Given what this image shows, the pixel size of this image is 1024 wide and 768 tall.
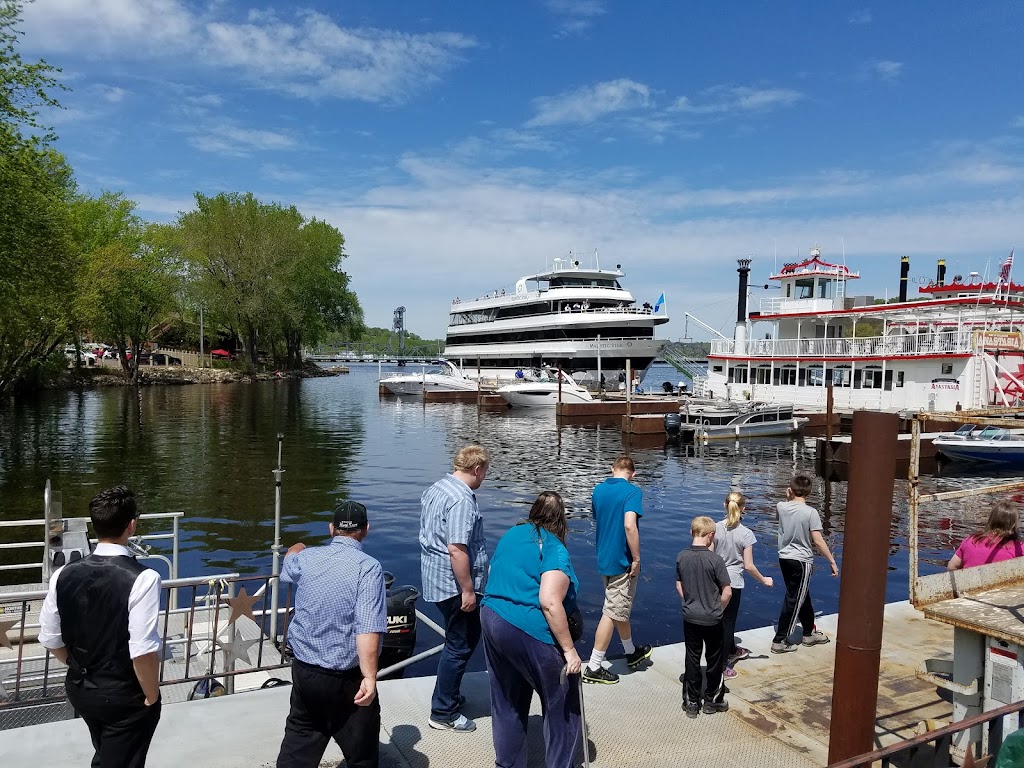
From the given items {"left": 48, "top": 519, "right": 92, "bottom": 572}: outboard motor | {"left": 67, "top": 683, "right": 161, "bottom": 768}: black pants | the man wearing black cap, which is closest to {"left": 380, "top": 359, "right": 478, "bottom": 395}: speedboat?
{"left": 48, "top": 519, "right": 92, "bottom": 572}: outboard motor

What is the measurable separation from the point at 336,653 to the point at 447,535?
147 centimetres

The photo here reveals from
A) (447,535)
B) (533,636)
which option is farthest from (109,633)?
(447,535)

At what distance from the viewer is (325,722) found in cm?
382

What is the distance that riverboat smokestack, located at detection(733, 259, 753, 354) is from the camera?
46669 millimetres

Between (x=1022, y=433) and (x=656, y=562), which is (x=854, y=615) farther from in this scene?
(x=1022, y=433)

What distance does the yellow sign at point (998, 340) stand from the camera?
32688mm

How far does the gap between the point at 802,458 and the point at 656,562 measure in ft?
62.2

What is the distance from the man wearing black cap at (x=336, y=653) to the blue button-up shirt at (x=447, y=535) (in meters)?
1.24

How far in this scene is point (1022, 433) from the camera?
28.5 metres

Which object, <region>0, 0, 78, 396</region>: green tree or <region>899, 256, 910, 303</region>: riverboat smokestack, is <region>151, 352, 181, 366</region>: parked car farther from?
<region>899, 256, 910, 303</region>: riverboat smokestack

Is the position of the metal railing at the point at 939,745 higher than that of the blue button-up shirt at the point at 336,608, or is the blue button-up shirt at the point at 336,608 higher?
the blue button-up shirt at the point at 336,608

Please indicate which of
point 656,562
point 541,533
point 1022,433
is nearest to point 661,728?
point 541,533

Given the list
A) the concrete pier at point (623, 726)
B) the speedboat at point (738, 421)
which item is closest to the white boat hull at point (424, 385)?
the speedboat at point (738, 421)

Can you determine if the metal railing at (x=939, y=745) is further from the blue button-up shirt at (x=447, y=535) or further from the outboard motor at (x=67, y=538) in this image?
the outboard motor at (x=67, y=538)
